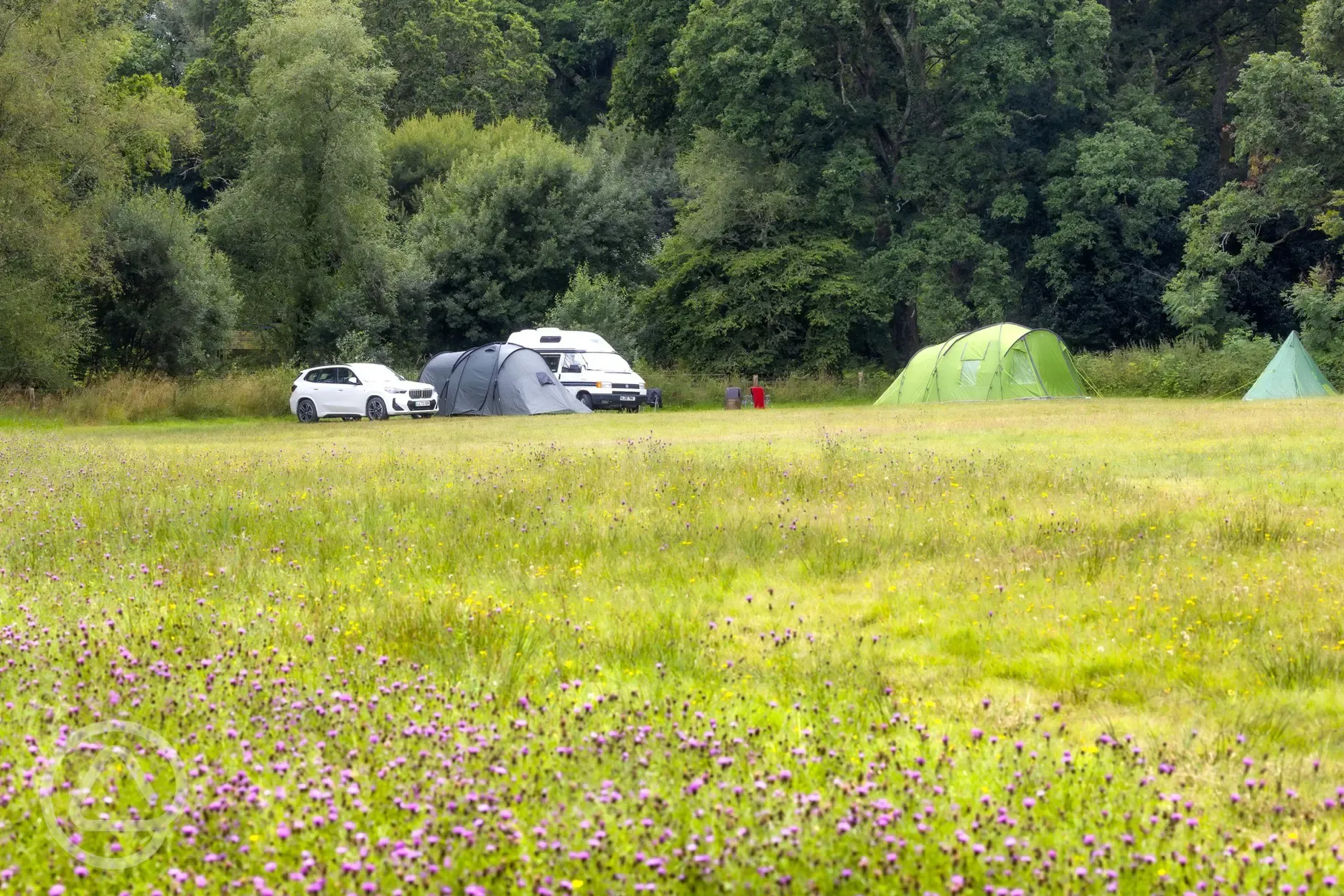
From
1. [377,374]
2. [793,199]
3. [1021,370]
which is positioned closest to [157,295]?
[377,374]

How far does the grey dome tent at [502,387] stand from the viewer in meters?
35.7

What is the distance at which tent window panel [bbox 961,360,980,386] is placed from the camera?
37.9m

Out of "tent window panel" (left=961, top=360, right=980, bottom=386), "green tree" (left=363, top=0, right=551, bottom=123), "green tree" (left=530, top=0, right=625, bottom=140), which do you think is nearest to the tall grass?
"tent window panel" (left=961, top=360, right=980, bottom=386)

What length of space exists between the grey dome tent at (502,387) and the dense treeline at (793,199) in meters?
8.62

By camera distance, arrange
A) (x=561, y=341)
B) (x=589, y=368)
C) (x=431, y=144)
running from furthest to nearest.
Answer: (x=431, y=144), (x=561, y=341), (x=589, y=368)

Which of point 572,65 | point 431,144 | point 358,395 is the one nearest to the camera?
point 358,395

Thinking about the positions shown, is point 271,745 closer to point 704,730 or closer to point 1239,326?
point 704,730

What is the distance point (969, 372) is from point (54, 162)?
2629 cm

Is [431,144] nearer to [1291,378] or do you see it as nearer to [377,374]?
[377,374]

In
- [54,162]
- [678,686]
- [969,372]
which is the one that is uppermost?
[54,162]

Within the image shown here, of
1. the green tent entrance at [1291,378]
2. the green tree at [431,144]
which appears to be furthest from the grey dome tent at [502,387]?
the green tree at [431,144]

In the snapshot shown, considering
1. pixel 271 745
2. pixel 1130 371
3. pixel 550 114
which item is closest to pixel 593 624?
pixel 271 745

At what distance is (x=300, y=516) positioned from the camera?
10133mm

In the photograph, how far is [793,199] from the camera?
47750 mm
